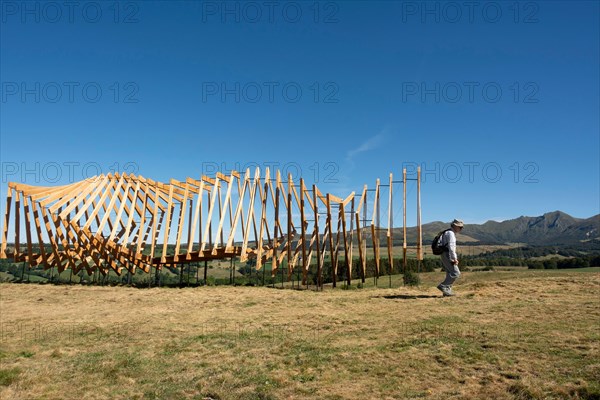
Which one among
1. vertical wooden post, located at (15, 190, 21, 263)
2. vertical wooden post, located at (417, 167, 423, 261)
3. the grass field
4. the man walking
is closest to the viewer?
the grass field

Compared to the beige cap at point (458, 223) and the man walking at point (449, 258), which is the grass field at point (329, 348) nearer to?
the man walking at point (449, 258)

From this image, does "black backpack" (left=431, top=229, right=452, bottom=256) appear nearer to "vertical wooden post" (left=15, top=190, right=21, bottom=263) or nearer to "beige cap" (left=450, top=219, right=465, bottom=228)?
"beige cap" (left=450, top=219, right=465, bottom=228)

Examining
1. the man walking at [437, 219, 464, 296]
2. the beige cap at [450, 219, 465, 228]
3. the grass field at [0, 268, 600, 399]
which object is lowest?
the grass field at [0, 268, 600, 399]

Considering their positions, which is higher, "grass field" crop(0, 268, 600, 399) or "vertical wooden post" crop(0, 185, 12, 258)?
"vertical wooden post" crop(0, 185, 12, 258)

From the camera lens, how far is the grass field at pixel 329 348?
619cm

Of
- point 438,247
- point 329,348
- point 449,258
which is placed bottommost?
point 329,348

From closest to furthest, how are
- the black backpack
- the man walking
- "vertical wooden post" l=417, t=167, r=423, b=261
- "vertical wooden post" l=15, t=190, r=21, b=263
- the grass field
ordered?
the grass field < the man walking < the black backpack < "vertical wooden post" l=417, t=167, r=423, b=261 < "vertical wooden post" l=15, t=190, r=21, b=263

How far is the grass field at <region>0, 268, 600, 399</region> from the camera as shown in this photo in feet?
20.3

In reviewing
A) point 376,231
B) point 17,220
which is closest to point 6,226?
point 17,220

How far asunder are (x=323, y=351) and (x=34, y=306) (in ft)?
43.6

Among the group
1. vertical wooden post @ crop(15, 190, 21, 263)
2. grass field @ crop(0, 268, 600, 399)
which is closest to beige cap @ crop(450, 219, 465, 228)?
grass field @ crop(0, 268, 600, 399)

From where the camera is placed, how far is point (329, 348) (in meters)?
8.05

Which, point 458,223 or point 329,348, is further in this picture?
point 458,223

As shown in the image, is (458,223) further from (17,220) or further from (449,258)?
(17,220)
